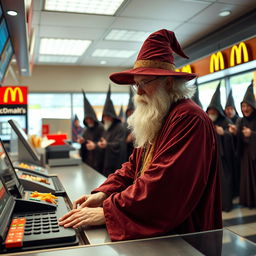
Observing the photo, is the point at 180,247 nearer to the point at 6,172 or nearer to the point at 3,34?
the point at 6,172

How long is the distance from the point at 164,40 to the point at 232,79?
5.11 metres

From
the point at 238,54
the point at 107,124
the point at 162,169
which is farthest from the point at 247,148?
the point at 162,169

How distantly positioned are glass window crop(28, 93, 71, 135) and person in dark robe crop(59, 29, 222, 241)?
23.1ft

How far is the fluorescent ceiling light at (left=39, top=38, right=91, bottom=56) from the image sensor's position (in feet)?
18.2

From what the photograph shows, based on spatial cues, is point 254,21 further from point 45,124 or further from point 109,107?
point 45,124

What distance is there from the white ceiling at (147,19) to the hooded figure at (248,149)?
1.18 metres

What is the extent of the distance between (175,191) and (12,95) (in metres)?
3.85

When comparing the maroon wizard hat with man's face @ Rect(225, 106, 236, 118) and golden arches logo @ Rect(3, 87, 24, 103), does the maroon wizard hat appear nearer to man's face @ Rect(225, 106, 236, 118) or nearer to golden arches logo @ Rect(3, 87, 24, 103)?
golden arches logo @ Rect(3, 87, 24, 103)

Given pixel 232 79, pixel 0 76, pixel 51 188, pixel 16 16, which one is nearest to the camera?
pixel 51 188

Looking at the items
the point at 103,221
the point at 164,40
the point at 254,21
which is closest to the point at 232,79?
the point at 254,21

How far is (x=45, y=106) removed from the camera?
26.6ft

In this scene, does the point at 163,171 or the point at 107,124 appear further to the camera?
the point at 107,124

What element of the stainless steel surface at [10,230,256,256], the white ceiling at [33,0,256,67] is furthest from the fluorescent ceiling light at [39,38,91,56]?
the stainless steel surface at [10,230,256,256]

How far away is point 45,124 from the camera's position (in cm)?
469
